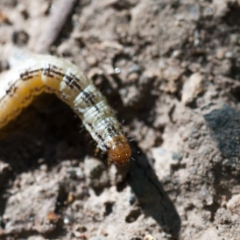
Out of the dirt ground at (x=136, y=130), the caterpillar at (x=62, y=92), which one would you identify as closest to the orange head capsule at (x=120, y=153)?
the caterpillar at (x=62, y=92)

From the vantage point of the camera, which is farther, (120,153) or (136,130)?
(136,130)

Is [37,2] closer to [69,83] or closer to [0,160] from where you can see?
[69,83]

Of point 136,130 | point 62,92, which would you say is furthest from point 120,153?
point 62,92

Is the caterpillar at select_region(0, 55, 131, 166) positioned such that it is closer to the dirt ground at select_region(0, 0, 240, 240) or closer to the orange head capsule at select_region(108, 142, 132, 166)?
the orange head capsule at select_region(108, 142, 132, 166)

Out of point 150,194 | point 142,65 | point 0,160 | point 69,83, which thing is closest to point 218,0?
point 142,65

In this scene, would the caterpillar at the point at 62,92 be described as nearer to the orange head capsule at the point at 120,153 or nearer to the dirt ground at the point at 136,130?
the orange head capsule at the point at 120,153

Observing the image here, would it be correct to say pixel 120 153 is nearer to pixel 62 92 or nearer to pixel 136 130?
pixel 136 130
